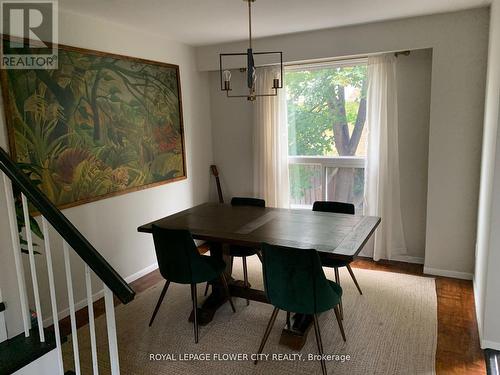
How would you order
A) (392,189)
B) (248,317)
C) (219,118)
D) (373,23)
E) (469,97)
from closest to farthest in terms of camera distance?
(248,317) < (469,97) < (373,23) < (392,189) < (219,118)

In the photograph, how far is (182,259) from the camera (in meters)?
2.64

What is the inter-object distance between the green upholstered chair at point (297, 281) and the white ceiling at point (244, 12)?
6.37 feet

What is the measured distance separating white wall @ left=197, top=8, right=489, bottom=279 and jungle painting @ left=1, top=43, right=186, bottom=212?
1.95 meters

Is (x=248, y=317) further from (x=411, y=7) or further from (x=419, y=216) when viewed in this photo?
(x=411, y=7)

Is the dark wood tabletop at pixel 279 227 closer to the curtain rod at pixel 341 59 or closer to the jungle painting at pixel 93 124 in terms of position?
the jungle painting at pixel 93 124

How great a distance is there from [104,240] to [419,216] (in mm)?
3213

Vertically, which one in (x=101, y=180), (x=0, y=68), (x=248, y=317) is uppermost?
(x=0, y=68)

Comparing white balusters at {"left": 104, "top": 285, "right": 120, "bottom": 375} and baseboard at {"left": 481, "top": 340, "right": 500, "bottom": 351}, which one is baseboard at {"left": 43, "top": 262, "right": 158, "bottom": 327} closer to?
white balusters at {"left": 104, "top": 285, "right": 120, "bottom": 375}

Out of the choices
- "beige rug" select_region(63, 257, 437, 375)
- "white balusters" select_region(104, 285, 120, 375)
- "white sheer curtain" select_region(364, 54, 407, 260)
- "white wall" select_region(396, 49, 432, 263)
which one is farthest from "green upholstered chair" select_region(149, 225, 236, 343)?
"white wall" select_region(396, 49, 432, 263)

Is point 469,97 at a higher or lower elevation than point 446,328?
higher

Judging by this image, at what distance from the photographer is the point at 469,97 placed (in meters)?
3.28

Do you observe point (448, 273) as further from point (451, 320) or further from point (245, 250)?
point (245, 250)

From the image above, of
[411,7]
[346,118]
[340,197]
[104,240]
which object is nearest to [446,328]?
[340,197]

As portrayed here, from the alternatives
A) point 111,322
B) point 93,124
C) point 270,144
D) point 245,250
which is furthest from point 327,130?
point 111,322
